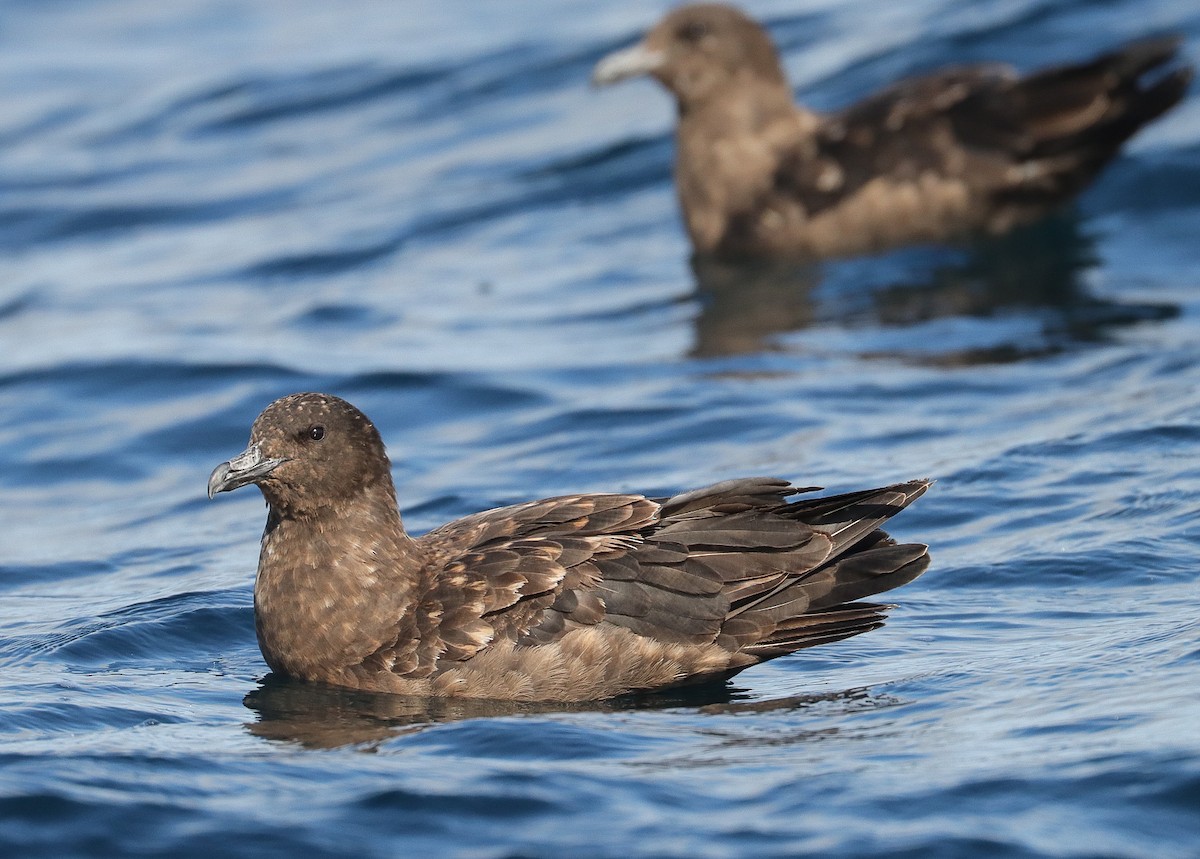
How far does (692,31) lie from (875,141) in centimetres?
148

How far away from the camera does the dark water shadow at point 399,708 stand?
6074 millimetres

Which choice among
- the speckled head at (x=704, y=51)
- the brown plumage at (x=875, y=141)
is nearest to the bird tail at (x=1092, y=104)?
the brown plumage at (x=875, y=141)

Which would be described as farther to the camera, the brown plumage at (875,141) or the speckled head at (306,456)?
the brown plumage at (875,141)

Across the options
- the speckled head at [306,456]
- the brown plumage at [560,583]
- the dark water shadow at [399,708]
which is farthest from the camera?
the speckled head at [306,456]

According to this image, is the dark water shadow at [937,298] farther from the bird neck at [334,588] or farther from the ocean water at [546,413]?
the bird neck at [334,588]

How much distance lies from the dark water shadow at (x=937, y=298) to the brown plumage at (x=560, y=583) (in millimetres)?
4473

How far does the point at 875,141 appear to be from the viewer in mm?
12133

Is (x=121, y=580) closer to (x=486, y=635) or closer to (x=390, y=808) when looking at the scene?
(x=486, y=635)

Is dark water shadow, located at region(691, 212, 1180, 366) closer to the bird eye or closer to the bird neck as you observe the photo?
the bird eye

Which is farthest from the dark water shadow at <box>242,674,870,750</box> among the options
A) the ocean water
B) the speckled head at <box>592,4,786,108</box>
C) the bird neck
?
the speckled head at <box>592,4,786,108</box>

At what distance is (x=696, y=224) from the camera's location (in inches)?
504

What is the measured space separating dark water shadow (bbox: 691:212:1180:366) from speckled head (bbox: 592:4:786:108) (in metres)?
1.18

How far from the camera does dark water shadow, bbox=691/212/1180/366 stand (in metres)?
11.1

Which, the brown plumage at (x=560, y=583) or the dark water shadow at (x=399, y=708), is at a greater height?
the brown plumage at (x=560, y=583)
